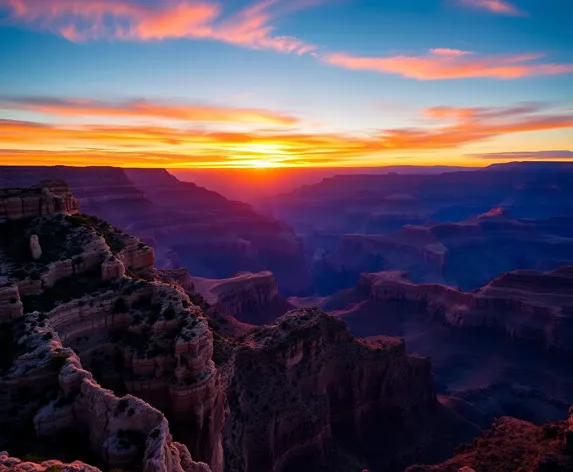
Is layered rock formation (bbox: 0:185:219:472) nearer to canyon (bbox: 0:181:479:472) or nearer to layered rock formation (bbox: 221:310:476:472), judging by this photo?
canyon (bbox: 0:181:479:472)

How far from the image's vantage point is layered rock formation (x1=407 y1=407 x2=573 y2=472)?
3594 cm

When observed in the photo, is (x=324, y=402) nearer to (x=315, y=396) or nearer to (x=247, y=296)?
(x=315, y=396)

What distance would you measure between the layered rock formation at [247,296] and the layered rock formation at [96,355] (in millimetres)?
63245

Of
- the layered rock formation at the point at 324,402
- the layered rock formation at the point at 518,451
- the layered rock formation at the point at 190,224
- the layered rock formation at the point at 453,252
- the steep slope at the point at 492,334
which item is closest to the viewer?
the layered rock formation at the point at 518,451

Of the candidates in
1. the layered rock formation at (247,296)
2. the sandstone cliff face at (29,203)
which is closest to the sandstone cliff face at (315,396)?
the sandstone cliff face at (29,203)

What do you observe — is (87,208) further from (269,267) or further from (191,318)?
(191,318)

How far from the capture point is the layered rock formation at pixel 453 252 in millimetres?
166250

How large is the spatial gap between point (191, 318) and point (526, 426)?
3925 centimetres

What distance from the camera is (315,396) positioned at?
49.3 m

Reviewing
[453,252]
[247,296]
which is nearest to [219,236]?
[247,296]

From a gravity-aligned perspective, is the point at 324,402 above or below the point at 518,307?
above

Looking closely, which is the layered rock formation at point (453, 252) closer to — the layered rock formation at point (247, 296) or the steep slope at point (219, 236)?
the steep slope at point (219, 236)

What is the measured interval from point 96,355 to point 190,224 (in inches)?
5537

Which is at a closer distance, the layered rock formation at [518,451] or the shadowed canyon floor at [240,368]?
the shadowed canyon floor at [240,368]
